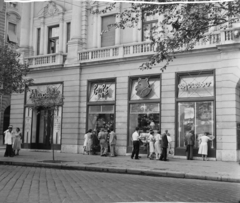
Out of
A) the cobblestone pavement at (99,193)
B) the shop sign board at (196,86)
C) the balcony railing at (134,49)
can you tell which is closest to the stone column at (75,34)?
the balcony railing at (134,49)

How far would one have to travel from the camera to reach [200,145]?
63.1ft

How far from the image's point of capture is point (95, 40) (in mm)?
25016

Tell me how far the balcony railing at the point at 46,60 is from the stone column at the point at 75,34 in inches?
27.5

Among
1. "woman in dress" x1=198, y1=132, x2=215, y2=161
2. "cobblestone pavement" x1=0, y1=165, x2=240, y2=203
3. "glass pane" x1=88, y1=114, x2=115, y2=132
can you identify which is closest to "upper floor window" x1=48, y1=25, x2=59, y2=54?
"glass pane" x1=88, y1=114, x2=115, y2=132

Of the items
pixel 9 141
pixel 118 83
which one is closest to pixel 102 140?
pixel 118 83

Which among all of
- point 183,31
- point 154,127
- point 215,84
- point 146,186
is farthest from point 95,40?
point 146,186

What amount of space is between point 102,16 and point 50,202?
20.2 m

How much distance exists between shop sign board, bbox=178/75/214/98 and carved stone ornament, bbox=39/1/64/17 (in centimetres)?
1221

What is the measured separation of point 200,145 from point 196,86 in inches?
143

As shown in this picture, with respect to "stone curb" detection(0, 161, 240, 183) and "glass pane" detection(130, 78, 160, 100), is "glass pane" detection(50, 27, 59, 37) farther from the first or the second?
"stone curb" detection(0, 161, 240, 183)

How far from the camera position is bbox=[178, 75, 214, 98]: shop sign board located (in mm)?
19812

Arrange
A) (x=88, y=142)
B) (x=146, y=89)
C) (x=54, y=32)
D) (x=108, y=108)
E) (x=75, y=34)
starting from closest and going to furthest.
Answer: (x=146, y=89)
(x=88, y=142)
(x=108, y=108)
(x=75, y=34)
(x=54, y=32)

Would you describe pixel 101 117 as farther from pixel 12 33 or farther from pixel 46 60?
pixel 12 33

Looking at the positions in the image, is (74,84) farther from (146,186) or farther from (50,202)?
(50,202)
